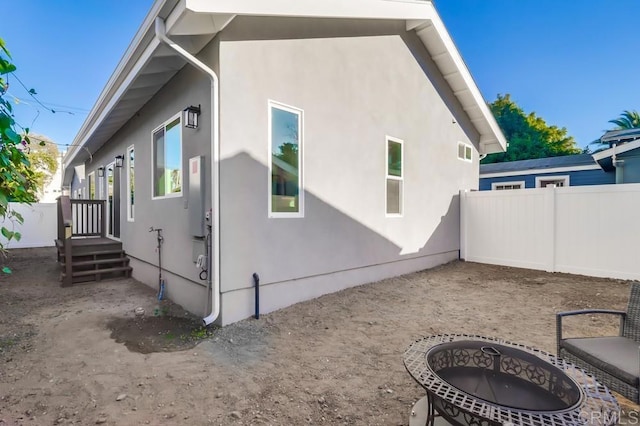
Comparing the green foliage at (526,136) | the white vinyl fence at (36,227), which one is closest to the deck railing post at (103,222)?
the white vinyl fence at (36,227)

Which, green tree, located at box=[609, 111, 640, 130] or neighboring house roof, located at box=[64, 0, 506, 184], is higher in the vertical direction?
green tree, located at box=[609, 111, 640, 130]

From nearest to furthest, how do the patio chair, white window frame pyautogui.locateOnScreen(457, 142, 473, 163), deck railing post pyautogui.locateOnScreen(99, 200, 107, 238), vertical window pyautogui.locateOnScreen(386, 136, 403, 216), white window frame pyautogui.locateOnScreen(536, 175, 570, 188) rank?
the patio chair
vertical window pyautogui.locateOnScreen(386, 136, 403, 216)
white window frame pyautogui.locateOnScreen(457, 142, 473, 163)
deck railing post pyautogui.locateOnScreen(99, 200, 107, 238)
white window frame pyautogui.locateOnScreen(536, 175, 570, 188)

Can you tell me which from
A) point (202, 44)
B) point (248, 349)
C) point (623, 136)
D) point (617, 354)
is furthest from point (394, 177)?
point (623, 136)

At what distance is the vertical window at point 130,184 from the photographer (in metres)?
6.91

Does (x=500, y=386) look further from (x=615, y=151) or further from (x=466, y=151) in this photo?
(x=615, y=151)

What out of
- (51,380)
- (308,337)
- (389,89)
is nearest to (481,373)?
(308,337)

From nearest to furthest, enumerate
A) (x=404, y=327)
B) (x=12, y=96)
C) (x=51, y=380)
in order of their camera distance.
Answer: (x=12, y=96)
(x=51, y=380)
(x=404, y=327)

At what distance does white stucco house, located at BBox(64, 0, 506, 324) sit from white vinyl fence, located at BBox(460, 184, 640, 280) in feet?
3.58

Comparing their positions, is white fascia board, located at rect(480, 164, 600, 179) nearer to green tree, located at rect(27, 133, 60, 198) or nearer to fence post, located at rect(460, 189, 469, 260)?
fence post, located at rect(460, 189, 469, 260)

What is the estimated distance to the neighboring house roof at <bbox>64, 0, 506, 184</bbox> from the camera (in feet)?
11.4

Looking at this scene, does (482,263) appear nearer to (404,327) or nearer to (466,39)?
(404,327)

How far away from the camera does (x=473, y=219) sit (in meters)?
8.19

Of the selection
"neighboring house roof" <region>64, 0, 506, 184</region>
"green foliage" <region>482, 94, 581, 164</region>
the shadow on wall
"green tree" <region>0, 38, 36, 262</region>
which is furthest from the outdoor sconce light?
"green foliage" <region>482, 94, 581, 164</region>

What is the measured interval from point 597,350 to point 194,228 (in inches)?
166
